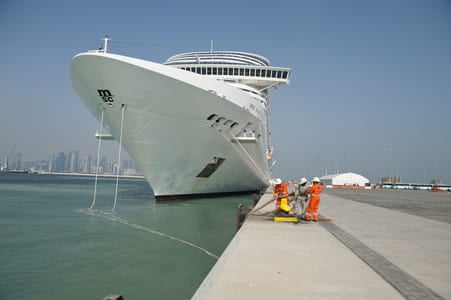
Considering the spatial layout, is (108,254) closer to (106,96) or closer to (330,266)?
(330,266)

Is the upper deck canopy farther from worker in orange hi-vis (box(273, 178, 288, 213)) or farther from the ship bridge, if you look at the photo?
worker in orange hi-vis (box(273, 178, 288, 213))

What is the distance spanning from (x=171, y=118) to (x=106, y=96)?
117 inches

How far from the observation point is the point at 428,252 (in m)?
5.65

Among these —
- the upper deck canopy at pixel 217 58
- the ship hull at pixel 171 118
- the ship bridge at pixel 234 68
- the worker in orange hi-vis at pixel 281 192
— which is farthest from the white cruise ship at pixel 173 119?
the worker in orange hi-vis at pixel 281 192

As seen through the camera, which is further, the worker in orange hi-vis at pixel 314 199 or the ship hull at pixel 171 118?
the ship hull at pixel 171 118

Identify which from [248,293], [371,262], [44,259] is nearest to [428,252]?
[371,262]

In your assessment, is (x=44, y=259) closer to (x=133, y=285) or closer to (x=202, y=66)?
(x=133, y=285)

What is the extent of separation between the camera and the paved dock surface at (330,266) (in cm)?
346

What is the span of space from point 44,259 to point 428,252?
8.25 metres

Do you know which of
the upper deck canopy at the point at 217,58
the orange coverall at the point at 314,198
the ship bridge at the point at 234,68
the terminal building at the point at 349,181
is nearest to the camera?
the orange coverall at the point at 314,198

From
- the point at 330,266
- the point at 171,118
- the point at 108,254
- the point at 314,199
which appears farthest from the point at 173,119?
the point at 330,266

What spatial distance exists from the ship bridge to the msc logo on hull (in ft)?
24.4

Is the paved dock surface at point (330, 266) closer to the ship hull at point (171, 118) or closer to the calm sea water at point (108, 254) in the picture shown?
the calm sea water at point (108, 254)

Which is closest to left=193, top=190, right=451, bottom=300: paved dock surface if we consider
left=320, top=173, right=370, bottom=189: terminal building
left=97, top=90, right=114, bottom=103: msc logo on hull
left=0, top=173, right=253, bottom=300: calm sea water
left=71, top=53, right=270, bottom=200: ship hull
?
left=0, top=173, right=253, bottom=300: calm sea water
